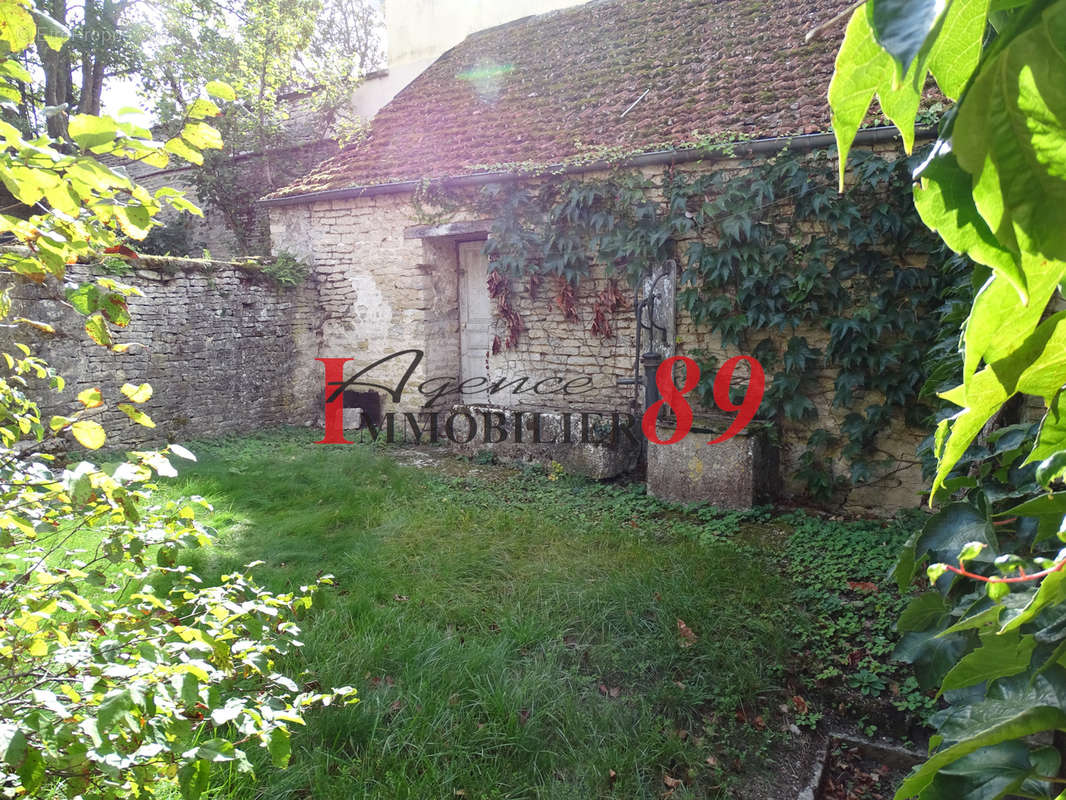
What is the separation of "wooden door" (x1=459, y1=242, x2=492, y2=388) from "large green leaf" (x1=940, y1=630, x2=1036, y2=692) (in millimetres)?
7559

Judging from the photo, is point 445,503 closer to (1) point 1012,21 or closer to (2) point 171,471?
(2) point 171,471

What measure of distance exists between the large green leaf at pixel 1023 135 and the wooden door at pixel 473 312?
25.8ft

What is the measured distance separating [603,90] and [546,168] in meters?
1.52

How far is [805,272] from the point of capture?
5.64 meters

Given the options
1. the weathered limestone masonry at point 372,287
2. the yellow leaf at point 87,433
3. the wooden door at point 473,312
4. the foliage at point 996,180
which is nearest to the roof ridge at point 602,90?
the weathered limestone masonry at point 372,287

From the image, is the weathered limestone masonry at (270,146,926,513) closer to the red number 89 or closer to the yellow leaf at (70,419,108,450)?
the red number 89

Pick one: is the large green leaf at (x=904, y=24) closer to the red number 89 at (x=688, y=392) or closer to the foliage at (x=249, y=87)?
the red number 89 at (x=688, y=392)

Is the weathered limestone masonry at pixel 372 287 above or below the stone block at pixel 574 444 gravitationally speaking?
above

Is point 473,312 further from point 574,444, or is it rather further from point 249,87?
point 249,87

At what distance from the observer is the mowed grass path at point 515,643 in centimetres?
247

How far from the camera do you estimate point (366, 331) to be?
8570 millimetres

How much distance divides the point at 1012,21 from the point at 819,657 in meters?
3.47

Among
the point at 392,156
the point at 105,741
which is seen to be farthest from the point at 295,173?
the point at 105,741

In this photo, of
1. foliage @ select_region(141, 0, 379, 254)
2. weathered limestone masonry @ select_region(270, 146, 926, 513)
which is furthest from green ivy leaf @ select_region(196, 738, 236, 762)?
foliage @ select_region(141, 0, 379, 254)
